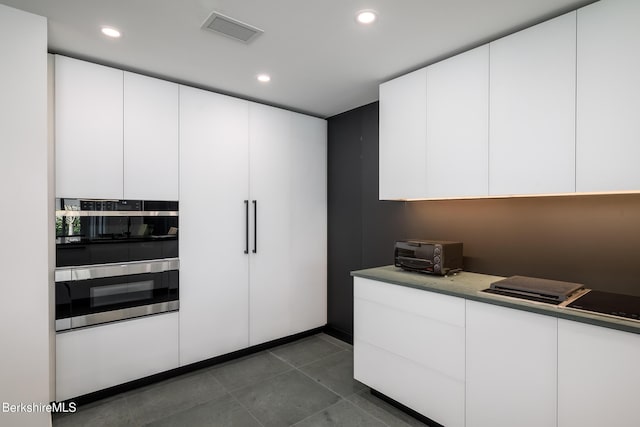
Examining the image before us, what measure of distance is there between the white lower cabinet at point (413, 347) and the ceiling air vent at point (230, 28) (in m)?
1.96

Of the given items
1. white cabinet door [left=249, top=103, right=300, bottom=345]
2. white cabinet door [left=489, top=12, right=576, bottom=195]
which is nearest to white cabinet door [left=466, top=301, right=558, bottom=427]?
white cabinet door [left=489, top=12, right=576, bottom=195]

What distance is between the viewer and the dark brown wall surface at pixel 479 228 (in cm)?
198

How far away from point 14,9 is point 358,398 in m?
3.41

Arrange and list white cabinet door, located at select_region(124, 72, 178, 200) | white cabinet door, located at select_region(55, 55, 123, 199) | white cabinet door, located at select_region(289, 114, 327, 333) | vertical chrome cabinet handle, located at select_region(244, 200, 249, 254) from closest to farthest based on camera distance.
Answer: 1. white cabinet door, located at select_region(55, 55, 123, 199)
2. white cabinet door, located at select_region(124, 72, 178, 200)
3. vertical chrome cabinet handle, located at select_region(244, 200, 249, 254)
4. white cabinet door, located at select_region(289, 114, 327, 333)

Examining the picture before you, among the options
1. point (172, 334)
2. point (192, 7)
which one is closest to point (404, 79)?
point (192, 7)

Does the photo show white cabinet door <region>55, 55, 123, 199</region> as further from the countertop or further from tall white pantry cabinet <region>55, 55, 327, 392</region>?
the countertop

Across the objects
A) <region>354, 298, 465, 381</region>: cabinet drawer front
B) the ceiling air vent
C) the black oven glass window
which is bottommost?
<region>354, 298, 465, 381</region>: cabinet drawer front

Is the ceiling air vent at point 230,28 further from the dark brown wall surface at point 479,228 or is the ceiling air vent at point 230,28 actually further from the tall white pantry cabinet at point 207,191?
the dark brown wall surface at point 479,228

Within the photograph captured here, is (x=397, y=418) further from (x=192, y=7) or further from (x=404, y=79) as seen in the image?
(x=192, y=7)

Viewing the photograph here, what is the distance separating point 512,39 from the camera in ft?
6.77

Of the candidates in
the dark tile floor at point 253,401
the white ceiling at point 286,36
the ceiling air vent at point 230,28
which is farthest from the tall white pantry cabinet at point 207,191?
the ceiling air vent at point 230,28

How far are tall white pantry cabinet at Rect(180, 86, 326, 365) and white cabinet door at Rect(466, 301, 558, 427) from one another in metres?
2.11

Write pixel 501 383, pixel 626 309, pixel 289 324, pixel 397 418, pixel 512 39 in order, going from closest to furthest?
pixel 626 309 < pixel 501 383 < pixel 512 39 < pixel 397 418 < pixel 289 324

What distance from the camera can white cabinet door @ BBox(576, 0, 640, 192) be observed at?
1638 millimetres
